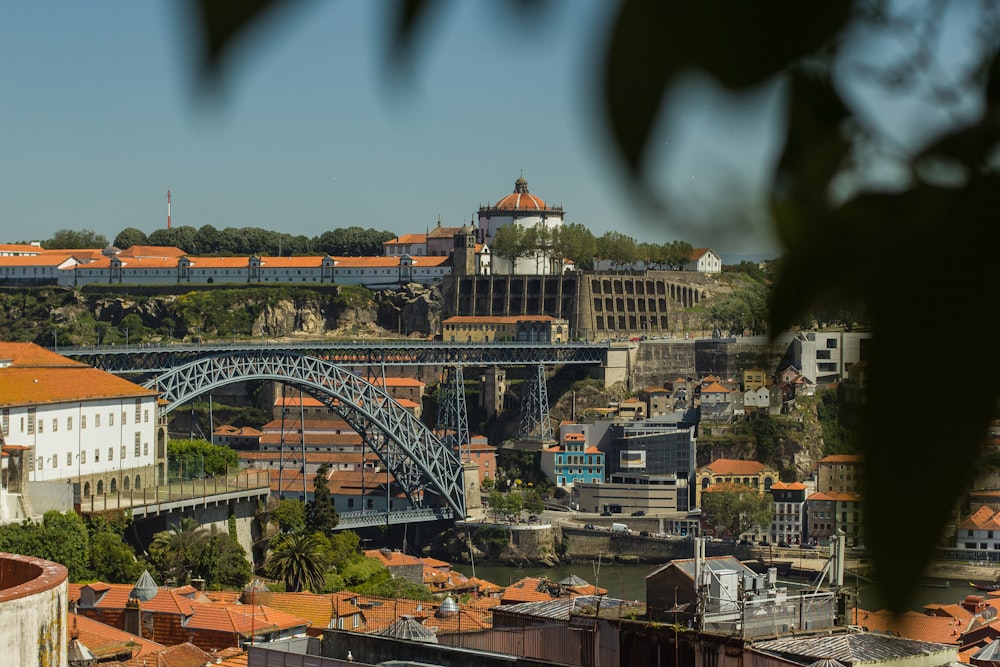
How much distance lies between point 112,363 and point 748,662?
22.8 meters

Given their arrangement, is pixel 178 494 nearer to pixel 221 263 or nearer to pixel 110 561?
pixel 110 561

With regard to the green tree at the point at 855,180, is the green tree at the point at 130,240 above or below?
above

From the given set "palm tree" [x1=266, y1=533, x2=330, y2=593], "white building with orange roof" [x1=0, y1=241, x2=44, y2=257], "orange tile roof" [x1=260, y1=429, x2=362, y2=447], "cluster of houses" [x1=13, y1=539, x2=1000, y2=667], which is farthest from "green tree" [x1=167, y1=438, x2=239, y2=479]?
"white building with orange roof" [x1=0, y1=241, x2=44, y2=257]

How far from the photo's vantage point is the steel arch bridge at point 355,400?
2673cm

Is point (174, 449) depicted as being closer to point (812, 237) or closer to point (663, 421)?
point (663, 421)

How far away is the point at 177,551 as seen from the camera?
19688mm

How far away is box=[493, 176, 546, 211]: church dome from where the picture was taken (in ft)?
150

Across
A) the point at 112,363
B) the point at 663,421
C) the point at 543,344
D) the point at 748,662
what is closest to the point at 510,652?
the point at 748,662

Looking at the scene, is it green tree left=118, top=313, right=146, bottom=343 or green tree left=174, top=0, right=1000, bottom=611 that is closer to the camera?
green tree left=174, top=0, right=1000, bottom=611

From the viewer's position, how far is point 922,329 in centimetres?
37

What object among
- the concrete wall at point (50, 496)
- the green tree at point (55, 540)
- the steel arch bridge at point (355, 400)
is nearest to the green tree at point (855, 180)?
the green tree at point (55, 540)

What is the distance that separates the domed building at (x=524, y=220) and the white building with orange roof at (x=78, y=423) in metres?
23.3

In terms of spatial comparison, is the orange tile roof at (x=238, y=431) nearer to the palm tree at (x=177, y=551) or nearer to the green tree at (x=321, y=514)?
the green tree at (x=321, y=514)

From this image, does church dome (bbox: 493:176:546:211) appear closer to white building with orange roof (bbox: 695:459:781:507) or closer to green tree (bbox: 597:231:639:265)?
green tree (bbox: 597:231:639:265)
